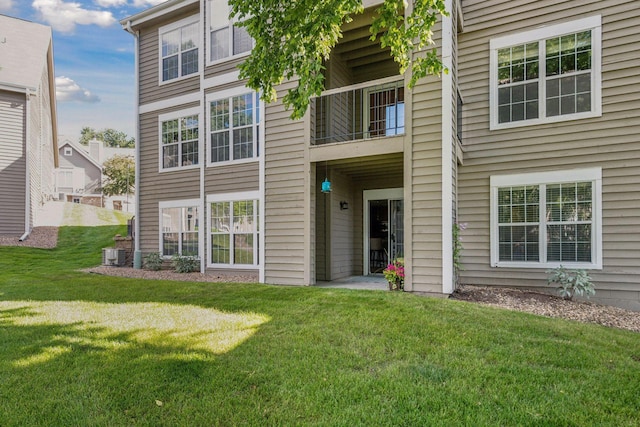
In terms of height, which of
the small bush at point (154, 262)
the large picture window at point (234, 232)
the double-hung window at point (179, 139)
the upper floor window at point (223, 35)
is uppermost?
the upper floor window at point (223, 35)

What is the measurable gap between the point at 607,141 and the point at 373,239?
219 inches

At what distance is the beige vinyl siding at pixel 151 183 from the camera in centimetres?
1140

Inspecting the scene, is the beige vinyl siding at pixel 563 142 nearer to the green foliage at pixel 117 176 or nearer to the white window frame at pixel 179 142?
the white window frame at pixel 179 142

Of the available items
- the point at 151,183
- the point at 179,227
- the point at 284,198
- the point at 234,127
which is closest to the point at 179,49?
the point at 234,127

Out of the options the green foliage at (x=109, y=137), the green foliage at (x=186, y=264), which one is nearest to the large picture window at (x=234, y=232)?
the green foliage at (x=186, y=264)

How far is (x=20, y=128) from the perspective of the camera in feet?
49.3

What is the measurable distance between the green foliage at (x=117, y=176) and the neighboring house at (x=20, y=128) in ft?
57.9

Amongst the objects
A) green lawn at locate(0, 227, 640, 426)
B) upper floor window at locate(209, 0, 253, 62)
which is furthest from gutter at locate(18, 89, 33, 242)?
green lawn at locate(0, 227, 640, 426)

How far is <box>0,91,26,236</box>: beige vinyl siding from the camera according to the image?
14406 millimetres

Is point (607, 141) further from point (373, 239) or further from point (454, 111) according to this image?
point (373, 239)

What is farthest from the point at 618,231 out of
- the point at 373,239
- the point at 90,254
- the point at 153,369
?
the point at 90,254

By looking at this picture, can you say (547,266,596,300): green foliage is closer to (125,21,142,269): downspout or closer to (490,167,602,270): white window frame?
(490,167,602,270): white window frame

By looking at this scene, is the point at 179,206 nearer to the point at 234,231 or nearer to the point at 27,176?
the point at 234,231

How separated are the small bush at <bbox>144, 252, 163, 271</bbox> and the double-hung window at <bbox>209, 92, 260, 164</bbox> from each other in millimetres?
3497
